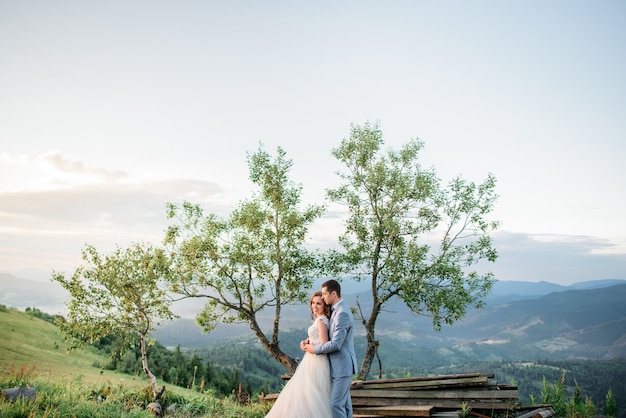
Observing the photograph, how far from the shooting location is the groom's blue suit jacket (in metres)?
7.82

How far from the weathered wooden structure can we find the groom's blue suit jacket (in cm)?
304

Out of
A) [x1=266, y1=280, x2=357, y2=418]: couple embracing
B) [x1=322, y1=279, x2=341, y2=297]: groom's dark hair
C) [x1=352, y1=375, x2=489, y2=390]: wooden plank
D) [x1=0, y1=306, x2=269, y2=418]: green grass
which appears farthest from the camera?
[x1=352, y1=375, x2=489, y2=390]: wooden plank

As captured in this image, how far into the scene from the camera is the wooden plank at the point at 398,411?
32.1 feet

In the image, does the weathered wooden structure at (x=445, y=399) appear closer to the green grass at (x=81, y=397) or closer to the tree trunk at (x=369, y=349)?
the green grass at (x=81, y=397)

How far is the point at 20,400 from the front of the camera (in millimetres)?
10070

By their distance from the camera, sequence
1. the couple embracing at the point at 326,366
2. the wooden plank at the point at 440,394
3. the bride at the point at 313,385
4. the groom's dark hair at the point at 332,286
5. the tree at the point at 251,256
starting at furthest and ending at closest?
1. the tree at the point at 251,256
2. the wooden plank at the point at 440,394
3. the groom's dark hair at the point at 332,286
4. the bride at the point at 313,385
5. the couple embracing at the point at 326,366

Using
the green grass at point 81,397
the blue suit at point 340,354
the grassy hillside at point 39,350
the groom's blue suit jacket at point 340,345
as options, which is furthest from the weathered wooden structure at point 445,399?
the grassy hillside at point 39,350

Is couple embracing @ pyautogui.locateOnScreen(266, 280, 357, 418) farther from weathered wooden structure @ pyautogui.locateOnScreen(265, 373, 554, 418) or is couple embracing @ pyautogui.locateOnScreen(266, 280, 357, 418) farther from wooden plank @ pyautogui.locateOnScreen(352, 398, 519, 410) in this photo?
wooden plank @ pyautogui.locateOnScreen(352, 398, 519, 410)

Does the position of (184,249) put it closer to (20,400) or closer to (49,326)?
(20,400)

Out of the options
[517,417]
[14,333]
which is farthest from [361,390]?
[14,333]

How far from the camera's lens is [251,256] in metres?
18.5

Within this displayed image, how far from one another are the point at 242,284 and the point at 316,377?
11084mm

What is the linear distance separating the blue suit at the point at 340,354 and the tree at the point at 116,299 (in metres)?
9.25

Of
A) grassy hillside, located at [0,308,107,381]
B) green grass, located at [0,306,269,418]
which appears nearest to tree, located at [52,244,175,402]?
green grass, located at [0,306,269,418]
